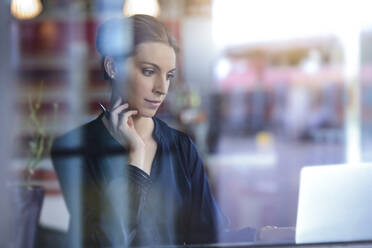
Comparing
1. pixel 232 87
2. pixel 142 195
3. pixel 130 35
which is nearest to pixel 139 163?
pixel 142 195

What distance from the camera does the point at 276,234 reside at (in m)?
1.83

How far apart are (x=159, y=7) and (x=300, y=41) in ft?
27.3

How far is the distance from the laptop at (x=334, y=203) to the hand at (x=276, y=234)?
40 mm

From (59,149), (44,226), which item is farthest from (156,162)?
(44,226)

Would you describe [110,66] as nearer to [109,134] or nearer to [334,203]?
[109,134]

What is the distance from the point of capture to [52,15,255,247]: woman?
66.6 inches

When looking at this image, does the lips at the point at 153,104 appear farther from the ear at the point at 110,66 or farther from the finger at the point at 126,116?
the ear at the point at 110,66

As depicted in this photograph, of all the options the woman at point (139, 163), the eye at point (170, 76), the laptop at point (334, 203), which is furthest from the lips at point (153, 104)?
the laptop at point (334, 203)

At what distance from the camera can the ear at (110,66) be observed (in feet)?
5.60

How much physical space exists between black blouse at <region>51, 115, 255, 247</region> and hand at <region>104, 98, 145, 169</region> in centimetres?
3

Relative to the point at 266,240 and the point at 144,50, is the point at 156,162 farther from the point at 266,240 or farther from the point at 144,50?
the point at 266,240

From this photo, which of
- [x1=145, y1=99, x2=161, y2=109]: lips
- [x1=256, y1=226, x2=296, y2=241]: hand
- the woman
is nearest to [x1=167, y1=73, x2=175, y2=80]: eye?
the woman

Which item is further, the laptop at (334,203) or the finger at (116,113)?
the finger at (116,113)

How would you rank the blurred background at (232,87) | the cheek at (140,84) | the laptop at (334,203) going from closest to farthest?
the laptop at (334,203), the cheek at (140,84), the blurred background at (232,87)
